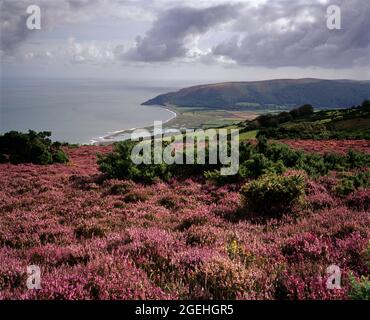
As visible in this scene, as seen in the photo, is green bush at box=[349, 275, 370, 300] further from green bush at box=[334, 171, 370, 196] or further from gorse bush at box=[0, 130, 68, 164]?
gorse bush at box=[0, 130, 68, 164]

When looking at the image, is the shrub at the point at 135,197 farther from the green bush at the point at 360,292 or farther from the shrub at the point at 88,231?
the green bush at the point at 360,292

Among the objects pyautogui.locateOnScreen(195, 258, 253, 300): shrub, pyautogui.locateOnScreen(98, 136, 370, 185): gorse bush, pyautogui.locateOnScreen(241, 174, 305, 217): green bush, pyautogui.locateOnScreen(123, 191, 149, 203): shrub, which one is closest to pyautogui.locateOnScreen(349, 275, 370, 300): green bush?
pyautogui.locateOnScreen(195, 258, 253, 300): shrub

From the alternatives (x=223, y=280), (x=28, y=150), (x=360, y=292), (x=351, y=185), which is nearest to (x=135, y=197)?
(x=351, y=185)

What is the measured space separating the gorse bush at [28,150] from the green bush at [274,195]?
20.9 m

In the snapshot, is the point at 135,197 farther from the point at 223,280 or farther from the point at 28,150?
the point at 28,150

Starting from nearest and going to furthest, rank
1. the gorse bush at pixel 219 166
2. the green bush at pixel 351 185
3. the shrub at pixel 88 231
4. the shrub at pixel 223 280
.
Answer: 1. the shrub at pixel 223 280
2. the shrub at pixel 88 231
3. the green bush at pixel 351 185
4. the gorse bush at pixel 219 166

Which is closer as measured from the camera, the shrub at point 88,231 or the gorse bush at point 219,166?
the shrub at point 88,231

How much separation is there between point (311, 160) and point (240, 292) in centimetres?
1470

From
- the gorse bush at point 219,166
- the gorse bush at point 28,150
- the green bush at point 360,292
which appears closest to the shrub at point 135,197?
the gorse bush at point 219,166

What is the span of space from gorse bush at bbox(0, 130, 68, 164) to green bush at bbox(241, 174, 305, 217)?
20.9 m

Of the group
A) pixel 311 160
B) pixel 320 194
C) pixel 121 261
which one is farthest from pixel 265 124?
pixel 121 261

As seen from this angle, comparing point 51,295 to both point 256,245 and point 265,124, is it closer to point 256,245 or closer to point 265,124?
point 256,245

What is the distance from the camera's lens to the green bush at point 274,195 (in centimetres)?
1039

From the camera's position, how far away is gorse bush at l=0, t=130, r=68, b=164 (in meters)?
28.3
